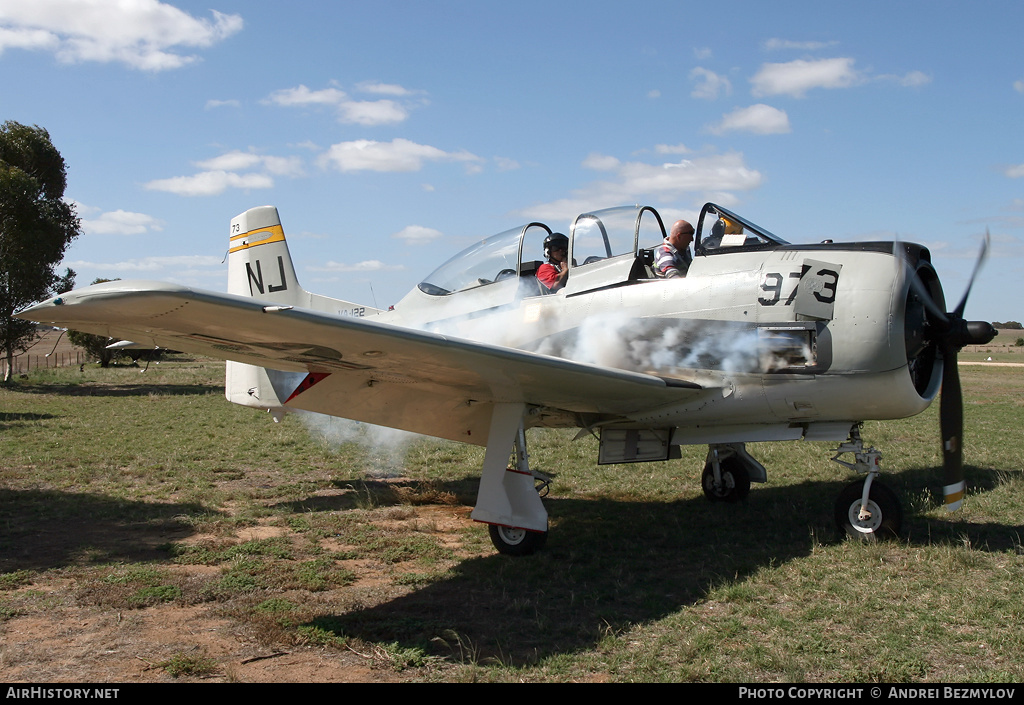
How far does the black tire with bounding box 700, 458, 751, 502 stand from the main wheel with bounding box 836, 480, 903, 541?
1830 millimetres

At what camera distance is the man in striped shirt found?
6454mm

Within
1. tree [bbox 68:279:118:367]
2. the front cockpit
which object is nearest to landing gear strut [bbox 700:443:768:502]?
the front cockpit

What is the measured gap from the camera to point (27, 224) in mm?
28000

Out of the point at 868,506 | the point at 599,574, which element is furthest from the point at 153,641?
the point at 868,506

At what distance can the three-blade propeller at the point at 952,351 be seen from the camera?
5762 millimetres

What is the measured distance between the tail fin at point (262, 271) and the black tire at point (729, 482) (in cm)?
434

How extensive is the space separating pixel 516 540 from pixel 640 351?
6.25 feet

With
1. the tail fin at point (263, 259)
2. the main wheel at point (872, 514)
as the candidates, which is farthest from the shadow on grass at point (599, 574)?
the tail fin at point (263, 259)

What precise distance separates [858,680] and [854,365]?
2.66 m

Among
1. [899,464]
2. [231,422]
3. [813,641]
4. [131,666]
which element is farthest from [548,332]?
[231,422]

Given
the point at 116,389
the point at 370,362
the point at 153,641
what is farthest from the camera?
the point at 116,389

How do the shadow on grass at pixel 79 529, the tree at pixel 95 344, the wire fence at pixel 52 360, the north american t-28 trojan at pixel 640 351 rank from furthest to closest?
the wire fence at pixel 52 360 < the tree at pixel 95 344 < the shadow on grass at pixel 79 529 < the north american t-28 trojan at pixel 640 351

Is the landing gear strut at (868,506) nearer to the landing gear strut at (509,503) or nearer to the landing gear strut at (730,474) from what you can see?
the landing gear strut at (730,474)

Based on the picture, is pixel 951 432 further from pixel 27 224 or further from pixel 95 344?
pixel 95 344
